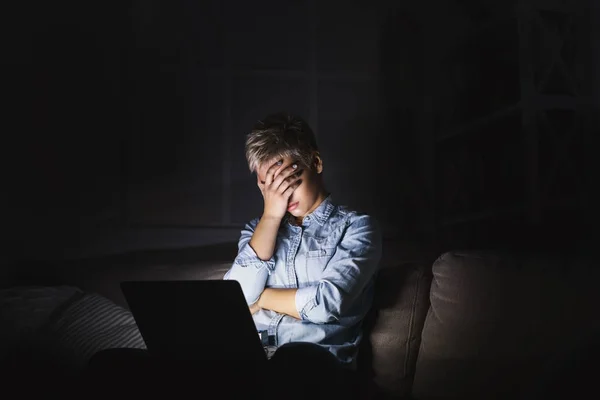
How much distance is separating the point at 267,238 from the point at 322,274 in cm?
17

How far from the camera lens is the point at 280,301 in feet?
4.89

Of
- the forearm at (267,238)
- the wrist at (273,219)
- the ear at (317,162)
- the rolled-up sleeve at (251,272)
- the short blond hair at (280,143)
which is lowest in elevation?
the rolled-up sleeve at (251,272)

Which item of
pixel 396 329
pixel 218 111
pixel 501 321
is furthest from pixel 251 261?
pixel 218 111

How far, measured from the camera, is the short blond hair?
1.60 meters

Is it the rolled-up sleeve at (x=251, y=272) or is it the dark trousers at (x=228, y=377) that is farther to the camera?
the rolled-up sleeve at (x=251, y=272)

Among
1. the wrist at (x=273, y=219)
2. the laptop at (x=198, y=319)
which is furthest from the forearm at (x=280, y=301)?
the laptop at (x=198, y=319)

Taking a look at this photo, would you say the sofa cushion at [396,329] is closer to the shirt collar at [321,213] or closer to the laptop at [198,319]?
the shirt collar at [321,213]

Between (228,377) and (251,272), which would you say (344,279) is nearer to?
(251,272)

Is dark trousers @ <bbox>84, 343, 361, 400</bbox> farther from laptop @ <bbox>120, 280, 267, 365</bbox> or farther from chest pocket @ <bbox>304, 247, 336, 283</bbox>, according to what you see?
chest pocket @ <bbox>304, 247, 336, 283</bbox>

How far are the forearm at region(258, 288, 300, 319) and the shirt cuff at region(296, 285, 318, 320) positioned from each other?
2 cm

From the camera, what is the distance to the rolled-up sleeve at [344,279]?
1.41m

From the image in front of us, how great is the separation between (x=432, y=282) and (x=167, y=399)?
32.5 inches

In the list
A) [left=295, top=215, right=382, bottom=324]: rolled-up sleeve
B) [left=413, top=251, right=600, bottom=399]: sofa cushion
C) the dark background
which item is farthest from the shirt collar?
the dark background

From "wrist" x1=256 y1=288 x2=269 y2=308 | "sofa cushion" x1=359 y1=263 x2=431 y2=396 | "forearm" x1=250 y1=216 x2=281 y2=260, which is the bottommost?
"sofa cushion" x1=359 y1=263 x2=431 y2=396
